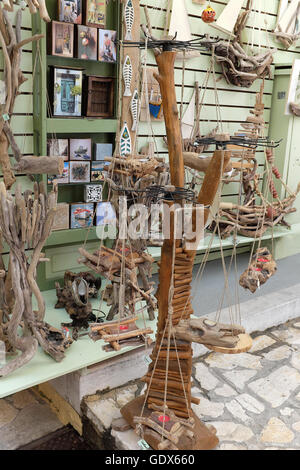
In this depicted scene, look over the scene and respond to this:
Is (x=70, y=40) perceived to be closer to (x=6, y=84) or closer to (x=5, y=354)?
(x=6, y=84)

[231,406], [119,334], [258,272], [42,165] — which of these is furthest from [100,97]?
[231,406]

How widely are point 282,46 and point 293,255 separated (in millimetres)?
2514

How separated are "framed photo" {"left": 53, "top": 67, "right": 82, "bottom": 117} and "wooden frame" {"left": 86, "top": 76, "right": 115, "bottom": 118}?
88mm

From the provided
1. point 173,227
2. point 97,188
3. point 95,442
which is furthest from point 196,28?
point 95,442

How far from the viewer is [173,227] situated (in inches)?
87.7

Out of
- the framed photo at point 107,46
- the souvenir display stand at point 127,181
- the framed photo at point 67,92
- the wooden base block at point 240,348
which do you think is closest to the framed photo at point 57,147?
the souvenir display stand at point 127,181

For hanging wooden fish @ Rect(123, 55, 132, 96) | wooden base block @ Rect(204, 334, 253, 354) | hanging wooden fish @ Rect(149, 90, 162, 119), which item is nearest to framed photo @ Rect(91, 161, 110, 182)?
hanging wooden fish @ Rect(123, 55, 132, 96)

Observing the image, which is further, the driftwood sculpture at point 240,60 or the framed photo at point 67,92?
the driftwood sculpture at point 240,60

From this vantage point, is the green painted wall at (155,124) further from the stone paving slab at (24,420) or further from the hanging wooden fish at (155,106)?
the stone paving slab at (24,420)

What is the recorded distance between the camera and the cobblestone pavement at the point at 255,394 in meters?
2.61

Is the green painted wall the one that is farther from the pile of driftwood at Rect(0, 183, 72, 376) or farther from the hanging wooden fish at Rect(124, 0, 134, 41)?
the pile of driftwood at Rect(0, 183, 72, 376)

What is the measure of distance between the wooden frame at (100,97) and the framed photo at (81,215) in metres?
0.74

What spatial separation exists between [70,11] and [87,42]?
0.24 metres

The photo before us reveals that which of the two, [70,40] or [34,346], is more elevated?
[70,40]
